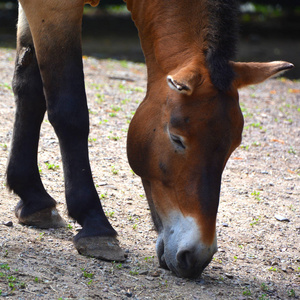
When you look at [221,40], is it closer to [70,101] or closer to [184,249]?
[70,101]

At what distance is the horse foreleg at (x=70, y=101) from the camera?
11.2 feet

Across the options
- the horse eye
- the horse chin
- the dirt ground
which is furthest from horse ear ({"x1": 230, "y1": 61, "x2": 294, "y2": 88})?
the dirt ground

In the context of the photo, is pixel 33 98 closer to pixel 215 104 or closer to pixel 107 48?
pixel 215 104

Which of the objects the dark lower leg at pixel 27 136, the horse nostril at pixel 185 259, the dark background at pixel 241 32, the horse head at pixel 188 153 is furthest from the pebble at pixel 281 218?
the dark background at pixel 241 32

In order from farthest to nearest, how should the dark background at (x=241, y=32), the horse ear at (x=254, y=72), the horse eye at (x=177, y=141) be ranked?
the dark background at (x=241, y=32)
the horse ear at (x=254, y=72)
the horse eye at (x=177, y=141)

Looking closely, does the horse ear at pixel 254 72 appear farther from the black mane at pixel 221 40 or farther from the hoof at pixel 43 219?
the hoof at pixel 43 219

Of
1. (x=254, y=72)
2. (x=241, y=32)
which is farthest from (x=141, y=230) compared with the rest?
(x=241, y=32)

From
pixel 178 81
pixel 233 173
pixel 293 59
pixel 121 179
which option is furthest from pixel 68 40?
pixel 293 59

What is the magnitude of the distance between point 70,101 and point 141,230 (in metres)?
1.21

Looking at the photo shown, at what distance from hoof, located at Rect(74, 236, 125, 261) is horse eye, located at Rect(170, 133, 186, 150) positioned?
0.83 metres

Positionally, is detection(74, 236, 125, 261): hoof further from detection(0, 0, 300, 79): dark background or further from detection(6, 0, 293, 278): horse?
detection(0, 0, 300, 79): dark background

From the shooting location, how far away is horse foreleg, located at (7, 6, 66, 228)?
389 centimetres

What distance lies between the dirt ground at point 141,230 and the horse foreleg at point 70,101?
0.19 m

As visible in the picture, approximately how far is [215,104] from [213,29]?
18.7 inches
